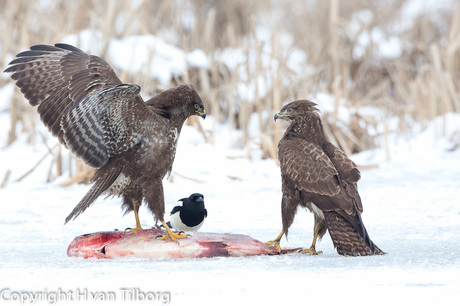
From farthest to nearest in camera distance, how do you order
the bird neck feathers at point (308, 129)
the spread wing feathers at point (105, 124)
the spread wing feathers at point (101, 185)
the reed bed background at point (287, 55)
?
the reed bed background at point (287, 55)
the bird neck feathers at point (308, 129)
the spread wing feathers at point (101, 185)
the spread wing feathers at point (105, 124)

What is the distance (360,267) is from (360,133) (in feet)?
17.2

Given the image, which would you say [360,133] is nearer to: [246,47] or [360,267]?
[246,47]

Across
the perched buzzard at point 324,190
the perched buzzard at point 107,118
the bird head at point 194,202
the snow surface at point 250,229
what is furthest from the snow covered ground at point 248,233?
the perched buzzard at point 107,118

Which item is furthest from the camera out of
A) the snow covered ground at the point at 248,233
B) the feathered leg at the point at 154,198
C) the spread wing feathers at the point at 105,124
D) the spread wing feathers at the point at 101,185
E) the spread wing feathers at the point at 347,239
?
the feathered leg at the point at 154,198

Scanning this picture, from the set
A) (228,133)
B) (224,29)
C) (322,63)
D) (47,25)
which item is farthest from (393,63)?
(47,25)

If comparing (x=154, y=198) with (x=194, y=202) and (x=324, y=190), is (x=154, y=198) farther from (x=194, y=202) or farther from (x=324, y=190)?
(x=324, y=190)

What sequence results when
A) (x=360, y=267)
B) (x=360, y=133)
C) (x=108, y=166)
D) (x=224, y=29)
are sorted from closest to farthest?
1. (x=360, y=267)
2. (x=108, y=166)
3. (x=360, y=133)
4. (x=224, y=29)

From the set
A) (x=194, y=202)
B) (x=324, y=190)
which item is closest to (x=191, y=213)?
(x=194, y=202)

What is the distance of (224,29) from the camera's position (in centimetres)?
1209

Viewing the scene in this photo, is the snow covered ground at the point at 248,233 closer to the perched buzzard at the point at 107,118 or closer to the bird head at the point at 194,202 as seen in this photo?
the bird head at the point at 194,202

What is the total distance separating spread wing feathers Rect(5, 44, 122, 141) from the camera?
4570 millimetres

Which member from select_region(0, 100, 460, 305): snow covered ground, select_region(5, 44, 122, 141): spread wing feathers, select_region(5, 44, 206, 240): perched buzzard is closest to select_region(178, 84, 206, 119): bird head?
select_region(5, 44, 206, 240): perched buzzard

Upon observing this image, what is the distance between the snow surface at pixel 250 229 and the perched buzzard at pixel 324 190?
17cm

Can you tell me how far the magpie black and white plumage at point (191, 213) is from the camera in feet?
15.4
